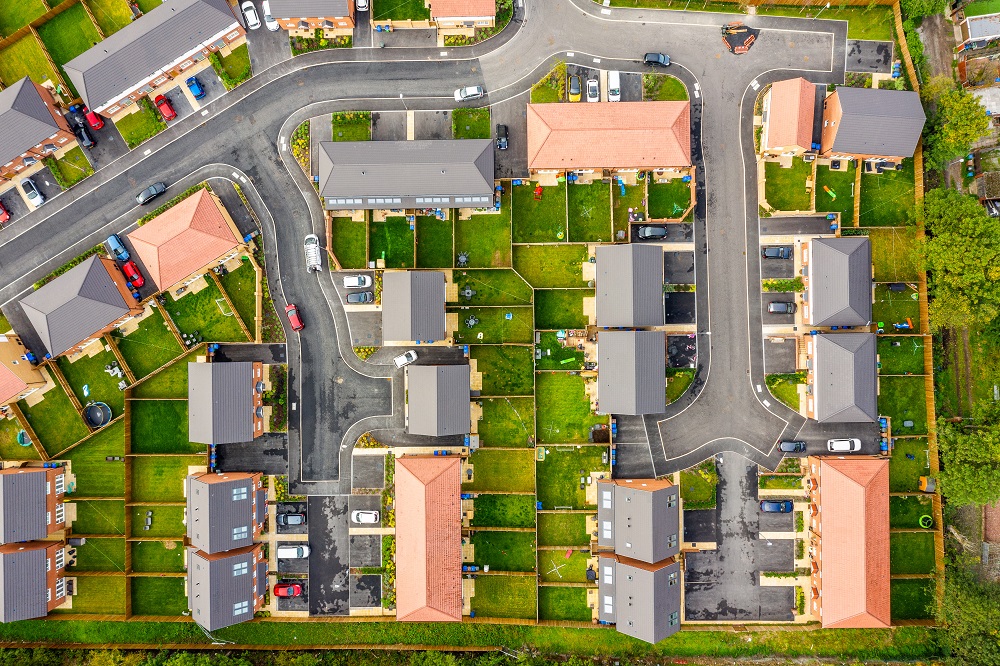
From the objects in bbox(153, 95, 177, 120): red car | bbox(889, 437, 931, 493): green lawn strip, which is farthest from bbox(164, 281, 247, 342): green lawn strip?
bbox(889, 437, 931, 493): green lawn strip

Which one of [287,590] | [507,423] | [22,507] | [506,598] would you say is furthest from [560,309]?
[22,507]

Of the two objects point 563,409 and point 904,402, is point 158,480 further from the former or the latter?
point 904,402

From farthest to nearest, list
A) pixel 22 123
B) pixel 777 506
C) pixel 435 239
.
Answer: pixel 435 239, pixel 777 506, pixel 22 123

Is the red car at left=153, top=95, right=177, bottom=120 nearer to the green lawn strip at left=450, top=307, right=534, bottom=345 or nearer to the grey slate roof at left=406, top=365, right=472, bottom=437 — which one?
the green lawn strip at left=450, top=307, right=534, bottom=345

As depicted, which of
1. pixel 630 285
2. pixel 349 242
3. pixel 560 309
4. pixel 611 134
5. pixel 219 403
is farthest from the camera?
pixel 349 242

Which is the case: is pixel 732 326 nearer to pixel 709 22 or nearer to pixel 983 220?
pixel 983 220

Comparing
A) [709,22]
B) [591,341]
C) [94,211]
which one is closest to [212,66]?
[94,211]
